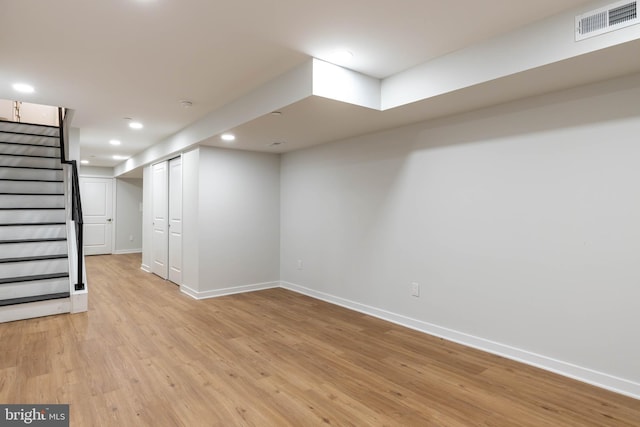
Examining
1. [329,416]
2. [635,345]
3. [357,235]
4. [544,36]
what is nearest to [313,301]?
[357,235]

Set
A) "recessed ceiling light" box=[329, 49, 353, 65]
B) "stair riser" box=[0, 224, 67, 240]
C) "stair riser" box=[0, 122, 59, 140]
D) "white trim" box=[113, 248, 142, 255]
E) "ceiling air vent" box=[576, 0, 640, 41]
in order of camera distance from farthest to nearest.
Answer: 1. "white trim" box=[113, 248, 142, 255]
2. "stair riser" box=[0, 122, 59, 140]
3. "stair riser" box=[0, 224, 67, 240]
4. "recessed ceiling light" box=[329, 49, 353, 65]
5. "ceiling air vent" box=[576, 0, 640, 41]

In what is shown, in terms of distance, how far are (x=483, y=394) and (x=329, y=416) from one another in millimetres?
1081

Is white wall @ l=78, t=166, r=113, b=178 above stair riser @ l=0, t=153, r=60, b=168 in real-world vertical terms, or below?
above

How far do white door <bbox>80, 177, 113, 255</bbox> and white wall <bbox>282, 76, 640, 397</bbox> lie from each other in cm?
778

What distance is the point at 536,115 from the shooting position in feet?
9.04

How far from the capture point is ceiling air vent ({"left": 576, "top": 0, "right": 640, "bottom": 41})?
1893mm

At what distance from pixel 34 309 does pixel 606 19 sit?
5632mm

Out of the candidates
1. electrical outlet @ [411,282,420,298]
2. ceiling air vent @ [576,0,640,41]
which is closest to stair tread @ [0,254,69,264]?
electrical outlet @ [411,282,420,298]

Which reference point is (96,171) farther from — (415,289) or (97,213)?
(415,289)

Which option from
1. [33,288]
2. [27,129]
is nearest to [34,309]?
[33,288]

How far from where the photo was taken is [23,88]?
3.44 metres

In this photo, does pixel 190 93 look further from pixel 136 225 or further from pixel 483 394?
pixel 136 225

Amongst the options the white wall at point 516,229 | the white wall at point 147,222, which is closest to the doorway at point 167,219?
the white wall at point 147,222

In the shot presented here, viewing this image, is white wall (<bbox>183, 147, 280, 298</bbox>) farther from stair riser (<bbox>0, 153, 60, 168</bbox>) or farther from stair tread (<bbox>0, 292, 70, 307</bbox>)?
stair riser (<bbox>0, 153, 60, 168</bbox>)
